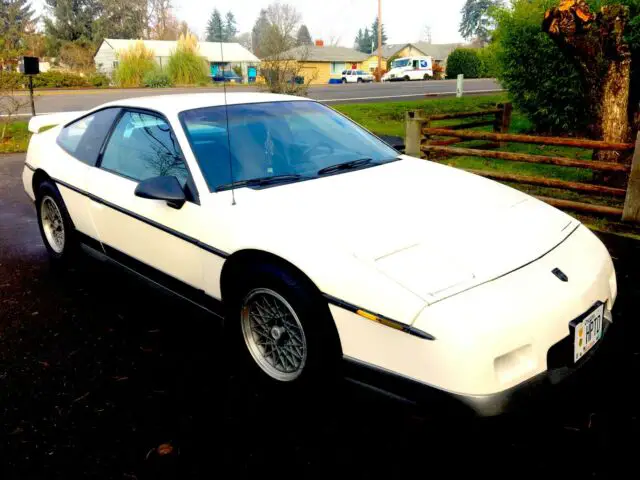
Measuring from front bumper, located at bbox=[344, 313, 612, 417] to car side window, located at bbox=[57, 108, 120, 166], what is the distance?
107 inches

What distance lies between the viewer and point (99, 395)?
2.94 m

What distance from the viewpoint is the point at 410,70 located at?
51.6 m

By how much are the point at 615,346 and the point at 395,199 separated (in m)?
1.68

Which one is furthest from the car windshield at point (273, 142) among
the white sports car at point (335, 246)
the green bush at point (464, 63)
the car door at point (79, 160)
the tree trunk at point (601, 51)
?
the green bush at point (464, 63)

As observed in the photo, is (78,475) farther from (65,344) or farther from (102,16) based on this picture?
(102,16)

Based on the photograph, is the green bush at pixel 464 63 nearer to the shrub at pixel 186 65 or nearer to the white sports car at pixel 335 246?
the shrub at pixel 186 65

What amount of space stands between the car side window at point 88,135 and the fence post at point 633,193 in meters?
4.93

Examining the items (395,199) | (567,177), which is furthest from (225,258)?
(567,177)

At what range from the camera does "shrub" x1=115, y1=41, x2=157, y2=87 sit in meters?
35.3

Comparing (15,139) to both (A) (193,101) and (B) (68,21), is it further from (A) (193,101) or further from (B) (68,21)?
(B) (68,21)

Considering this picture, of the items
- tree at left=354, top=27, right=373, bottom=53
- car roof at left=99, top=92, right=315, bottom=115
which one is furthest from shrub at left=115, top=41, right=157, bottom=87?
tree at left=354, top=27, right=373, bottom=53

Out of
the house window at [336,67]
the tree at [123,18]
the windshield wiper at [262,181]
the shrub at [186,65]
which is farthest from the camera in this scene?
the house window at [336,67]

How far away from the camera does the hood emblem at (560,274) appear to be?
2472 mm

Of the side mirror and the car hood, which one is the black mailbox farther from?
the car hood
